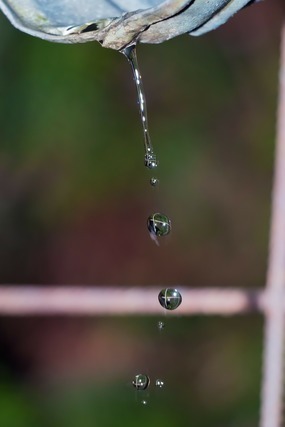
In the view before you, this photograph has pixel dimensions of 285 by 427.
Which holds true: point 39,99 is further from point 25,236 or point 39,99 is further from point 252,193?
point 252,193

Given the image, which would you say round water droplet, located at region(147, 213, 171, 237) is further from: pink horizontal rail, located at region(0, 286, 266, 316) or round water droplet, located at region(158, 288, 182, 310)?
pink horizontal rail, located at region(0, 286, 266, 316)

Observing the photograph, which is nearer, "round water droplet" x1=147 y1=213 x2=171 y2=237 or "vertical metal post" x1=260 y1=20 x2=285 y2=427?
"round water droplet" x1=147 y1=213 x2=171 y2=237

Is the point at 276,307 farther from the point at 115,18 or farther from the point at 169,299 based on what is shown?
the point at 115,18

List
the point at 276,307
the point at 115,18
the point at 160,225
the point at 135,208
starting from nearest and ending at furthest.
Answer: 1. the point at 115,18
2. the point at 160,225
3. the point at 276,307
4. the point at 135,208

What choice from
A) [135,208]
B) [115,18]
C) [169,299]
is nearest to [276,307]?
[169,299]

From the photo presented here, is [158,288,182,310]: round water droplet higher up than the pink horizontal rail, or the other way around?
the pink horizontal rail

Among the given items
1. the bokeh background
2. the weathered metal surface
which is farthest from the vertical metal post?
the bokeh background
